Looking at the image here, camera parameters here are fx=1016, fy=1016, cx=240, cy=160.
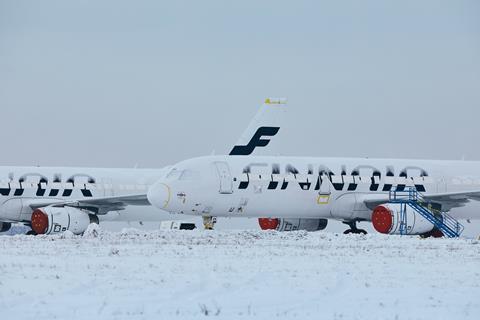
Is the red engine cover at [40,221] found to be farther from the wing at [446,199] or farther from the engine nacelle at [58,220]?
the wing at [446,199]

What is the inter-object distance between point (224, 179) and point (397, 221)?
793 cm

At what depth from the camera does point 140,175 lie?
5831 centimetres

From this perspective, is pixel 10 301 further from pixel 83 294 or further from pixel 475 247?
pixel 475 247

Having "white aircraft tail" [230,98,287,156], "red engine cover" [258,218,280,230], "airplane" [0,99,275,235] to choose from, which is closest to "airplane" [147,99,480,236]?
"red engine cover" [258,218,280,230]

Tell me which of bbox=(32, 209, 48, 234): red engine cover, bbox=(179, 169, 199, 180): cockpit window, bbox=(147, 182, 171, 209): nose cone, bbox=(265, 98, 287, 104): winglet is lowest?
bbox=(32, 209, 48, 234): red engine cover

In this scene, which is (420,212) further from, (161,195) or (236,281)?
(236,281)

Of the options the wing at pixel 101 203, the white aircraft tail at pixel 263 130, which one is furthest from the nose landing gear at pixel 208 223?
the white aircraft tail at pixel 263 130

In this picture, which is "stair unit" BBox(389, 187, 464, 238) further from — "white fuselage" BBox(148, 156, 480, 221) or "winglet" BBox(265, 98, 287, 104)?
"winglet" BBox(265, 98, 287, 104)

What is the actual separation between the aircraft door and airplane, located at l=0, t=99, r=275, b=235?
90.4 inches

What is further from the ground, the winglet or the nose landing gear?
the winglet

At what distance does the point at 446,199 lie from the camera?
48.8 m

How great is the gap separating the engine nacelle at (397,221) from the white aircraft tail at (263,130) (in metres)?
18.2

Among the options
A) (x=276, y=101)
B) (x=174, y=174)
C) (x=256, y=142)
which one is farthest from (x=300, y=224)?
(x=276, y=101)

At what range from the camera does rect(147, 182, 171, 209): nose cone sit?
45.0m
